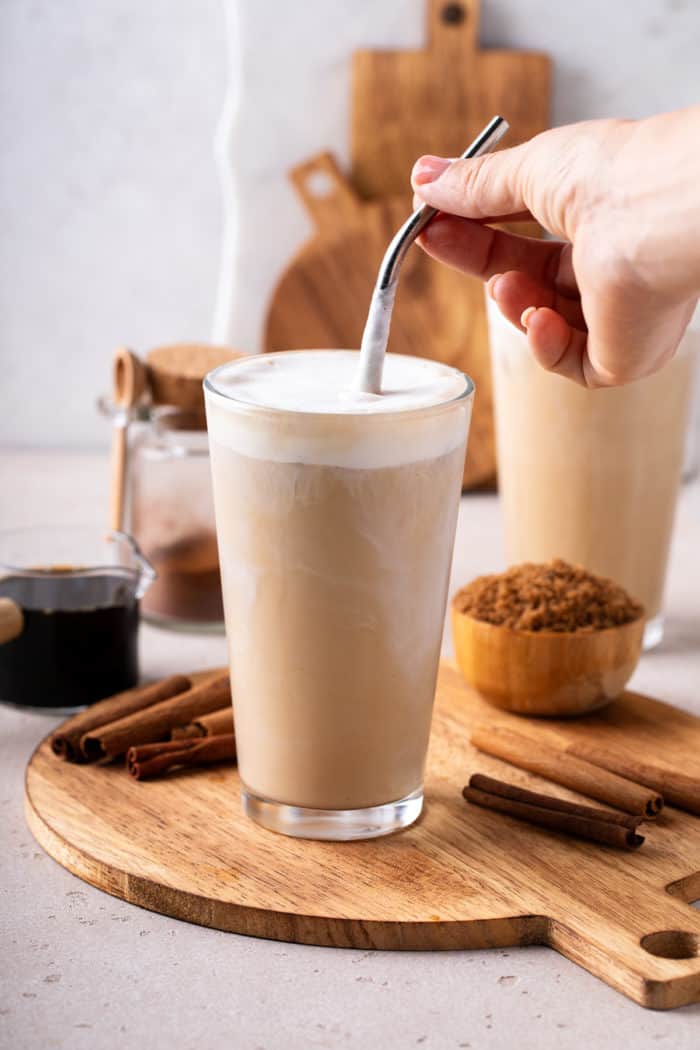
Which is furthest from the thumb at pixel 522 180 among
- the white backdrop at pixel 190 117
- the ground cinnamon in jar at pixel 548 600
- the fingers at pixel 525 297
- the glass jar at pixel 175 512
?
the white backdrop at pixel 190 117

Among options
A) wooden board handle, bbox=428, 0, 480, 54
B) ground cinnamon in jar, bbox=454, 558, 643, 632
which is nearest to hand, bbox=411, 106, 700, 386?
ground cinnamon in jar, bbox=454, 558, 643, 632

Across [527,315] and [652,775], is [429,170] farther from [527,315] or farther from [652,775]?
[652,775]

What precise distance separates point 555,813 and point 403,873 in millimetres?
137

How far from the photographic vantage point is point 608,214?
2.88ft

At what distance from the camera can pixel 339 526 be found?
37.1 inches

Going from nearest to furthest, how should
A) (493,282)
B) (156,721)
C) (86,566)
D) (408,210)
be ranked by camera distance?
(493,282), (156,721), (86,566), (408,210)

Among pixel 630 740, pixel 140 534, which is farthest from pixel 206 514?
pixel 630 740

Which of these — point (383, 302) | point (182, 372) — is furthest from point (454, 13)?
point (383, 302)

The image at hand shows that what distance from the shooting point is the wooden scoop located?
1.50m

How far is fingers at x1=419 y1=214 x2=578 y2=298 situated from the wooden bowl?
0.96ft

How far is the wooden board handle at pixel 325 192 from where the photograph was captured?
2.08m

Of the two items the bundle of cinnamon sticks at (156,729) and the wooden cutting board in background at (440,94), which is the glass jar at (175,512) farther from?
the wooden cutting board in background at (440,94)

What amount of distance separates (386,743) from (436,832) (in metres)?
0.08

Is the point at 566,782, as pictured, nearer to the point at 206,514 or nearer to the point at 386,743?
the point at 386,743
